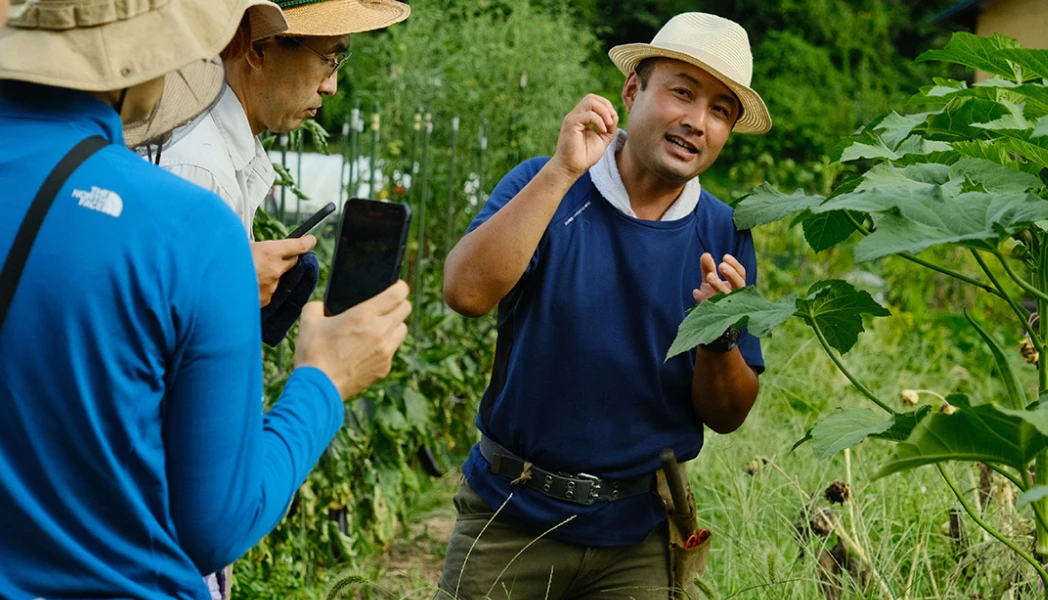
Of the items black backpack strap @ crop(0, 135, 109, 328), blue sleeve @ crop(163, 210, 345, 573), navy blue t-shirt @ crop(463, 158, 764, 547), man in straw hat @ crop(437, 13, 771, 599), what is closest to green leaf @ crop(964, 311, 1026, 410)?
man in straw hat @ crop(437, 13, 771, 599)

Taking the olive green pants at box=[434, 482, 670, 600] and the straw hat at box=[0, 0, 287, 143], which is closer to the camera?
the straw hat at box=[0, 0, 287, 143]

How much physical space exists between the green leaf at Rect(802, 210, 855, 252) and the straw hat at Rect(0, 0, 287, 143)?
1.23m

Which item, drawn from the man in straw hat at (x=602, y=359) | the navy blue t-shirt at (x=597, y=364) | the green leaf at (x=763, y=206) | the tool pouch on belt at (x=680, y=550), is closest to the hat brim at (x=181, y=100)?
the man in straw hat at (x=602, y=359)

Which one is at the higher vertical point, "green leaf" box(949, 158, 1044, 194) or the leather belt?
"green leaf" box(949, 158, 1044, 194)

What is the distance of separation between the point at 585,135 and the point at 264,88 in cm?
66

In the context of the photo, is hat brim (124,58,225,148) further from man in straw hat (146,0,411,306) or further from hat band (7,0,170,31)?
hat band (7,0,170,31)

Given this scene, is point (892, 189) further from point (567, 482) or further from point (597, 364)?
point (567, 482)

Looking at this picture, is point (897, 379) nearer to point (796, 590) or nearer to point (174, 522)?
point (796, 590)

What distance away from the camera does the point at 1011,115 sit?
6.34ft

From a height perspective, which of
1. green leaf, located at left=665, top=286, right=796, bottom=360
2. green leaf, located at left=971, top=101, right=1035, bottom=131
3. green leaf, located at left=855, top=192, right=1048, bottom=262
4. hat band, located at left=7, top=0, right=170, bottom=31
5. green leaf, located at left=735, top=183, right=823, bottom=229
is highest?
hat band, located at left=7, top=0, right=170, bottom=31

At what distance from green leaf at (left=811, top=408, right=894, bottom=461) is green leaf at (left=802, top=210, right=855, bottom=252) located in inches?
15.7

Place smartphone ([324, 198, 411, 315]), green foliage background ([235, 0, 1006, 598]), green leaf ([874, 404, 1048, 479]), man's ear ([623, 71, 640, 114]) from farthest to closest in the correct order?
green foliage background ([235, 0, 1006, 598]), man's ear ([623, 71, 640, 114]), smartphone ([324, 198, 411, 315]), green leaf ([874, 404, 1048, 479])

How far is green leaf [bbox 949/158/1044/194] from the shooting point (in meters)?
1.88

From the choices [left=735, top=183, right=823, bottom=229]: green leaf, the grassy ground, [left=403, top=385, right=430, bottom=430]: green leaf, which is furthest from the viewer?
[left=403, top=385, right=430, bottom=430]: green leaf
